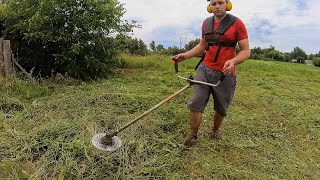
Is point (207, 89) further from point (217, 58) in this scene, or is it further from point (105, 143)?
point (105, 143)

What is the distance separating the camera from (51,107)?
493 centimetres

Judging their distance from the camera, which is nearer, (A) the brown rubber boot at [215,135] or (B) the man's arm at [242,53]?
(B) the man's arm at [242,53]

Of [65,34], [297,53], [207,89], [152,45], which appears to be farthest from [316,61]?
[207,89]

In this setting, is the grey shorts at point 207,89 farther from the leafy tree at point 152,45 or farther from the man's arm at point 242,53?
the leafy tree at point 152,45

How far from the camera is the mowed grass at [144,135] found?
337cm

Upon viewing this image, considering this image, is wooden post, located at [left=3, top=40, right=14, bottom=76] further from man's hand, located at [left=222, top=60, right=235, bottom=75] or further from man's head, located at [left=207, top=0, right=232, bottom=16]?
man's hand, located at [left=222, top=60, right=235, bottom=75]

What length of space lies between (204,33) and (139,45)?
8293 millimetres

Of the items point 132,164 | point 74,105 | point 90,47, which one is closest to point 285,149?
point 132,164

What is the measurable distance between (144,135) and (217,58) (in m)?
1.13

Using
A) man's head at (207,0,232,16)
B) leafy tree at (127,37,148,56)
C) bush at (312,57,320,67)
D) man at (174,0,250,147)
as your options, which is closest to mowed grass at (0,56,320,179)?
man at (174,0,250,147)

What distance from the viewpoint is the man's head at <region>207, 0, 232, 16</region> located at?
3510mm

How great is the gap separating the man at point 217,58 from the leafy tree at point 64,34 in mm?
3457

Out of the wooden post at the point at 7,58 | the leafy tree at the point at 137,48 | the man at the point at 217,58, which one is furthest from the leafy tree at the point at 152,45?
the man at the point at 217,58

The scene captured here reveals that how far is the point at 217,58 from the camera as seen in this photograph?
3.70 metres
